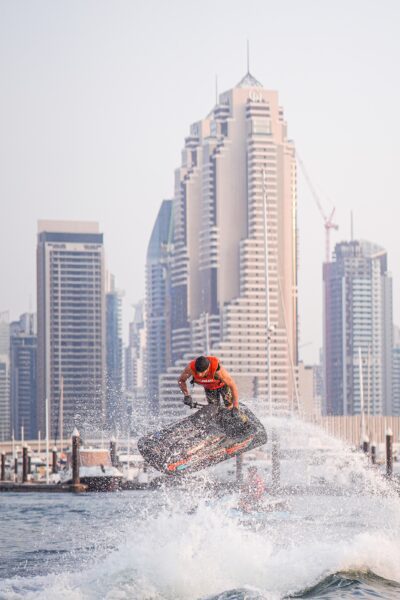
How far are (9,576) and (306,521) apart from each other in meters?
16.4

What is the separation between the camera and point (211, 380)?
2838 centimetres

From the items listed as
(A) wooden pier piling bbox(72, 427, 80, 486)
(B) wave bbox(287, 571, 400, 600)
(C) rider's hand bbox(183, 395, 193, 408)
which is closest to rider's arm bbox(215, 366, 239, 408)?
(C) rider's hand bbox(183, 395, 193, 408)

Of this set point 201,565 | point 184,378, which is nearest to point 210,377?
point 184,378

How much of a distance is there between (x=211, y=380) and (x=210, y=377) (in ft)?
0.38

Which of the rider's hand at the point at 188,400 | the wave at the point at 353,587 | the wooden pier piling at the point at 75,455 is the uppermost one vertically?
the rider's hand at the point at 188,400

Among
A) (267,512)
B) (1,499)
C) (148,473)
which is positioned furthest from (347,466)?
(267,512)

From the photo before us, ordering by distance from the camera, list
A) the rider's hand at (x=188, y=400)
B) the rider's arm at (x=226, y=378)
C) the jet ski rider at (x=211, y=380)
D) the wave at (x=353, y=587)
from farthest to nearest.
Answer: the rider's hand at (x=188, y=400) → the rider's arm at (x=226, y=378) → the jet ski rider at (x=211, y=380) → the wave at (x=353, y=587)

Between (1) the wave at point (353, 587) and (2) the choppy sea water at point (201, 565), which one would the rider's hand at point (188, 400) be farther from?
(1) the wave at point (353, 587)

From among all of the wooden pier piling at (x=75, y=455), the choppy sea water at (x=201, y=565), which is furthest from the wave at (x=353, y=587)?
the wooden pier piling at (x=75, y=455)

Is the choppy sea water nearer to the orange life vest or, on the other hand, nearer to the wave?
the wave

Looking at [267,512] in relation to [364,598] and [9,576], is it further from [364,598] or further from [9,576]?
[364,598]

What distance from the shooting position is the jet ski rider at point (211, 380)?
91.1 ft

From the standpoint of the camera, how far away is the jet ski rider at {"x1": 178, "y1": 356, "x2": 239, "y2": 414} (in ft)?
91.1

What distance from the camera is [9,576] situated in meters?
30.9
